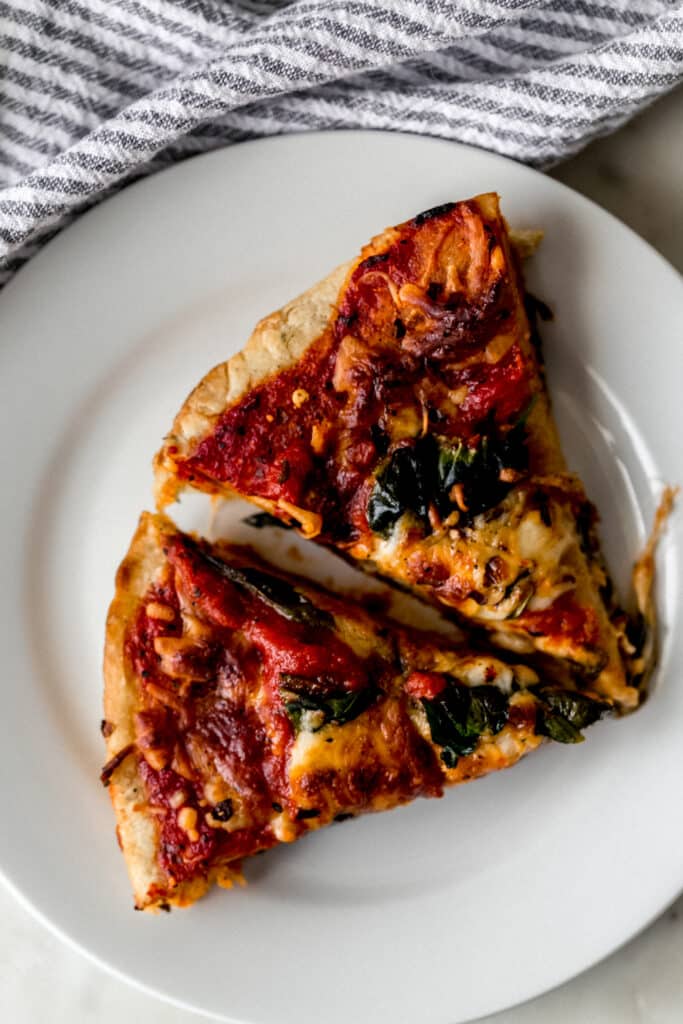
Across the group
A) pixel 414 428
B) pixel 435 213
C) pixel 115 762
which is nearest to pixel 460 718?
pixel 414 428

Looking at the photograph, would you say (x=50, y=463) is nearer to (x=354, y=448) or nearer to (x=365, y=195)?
(x=354, y=448)

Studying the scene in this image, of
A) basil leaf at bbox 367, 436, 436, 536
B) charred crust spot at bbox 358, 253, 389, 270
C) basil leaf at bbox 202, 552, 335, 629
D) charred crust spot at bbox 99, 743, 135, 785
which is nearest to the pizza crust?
charred crust spot at bbox 358, 253, 389, 270

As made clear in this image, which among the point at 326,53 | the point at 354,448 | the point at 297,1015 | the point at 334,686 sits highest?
the point at 326,53

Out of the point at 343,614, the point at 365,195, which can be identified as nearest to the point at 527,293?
the point at 365,195

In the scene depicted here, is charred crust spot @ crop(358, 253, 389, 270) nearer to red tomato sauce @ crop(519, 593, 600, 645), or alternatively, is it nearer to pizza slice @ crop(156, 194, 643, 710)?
pizza slice @ crop(156, 194, 643, 710)

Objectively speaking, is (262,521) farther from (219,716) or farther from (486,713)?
(486,713)

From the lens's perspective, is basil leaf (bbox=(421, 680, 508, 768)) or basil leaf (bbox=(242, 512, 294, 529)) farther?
basil leaf (bbox=(242, 512, 294, 529))
